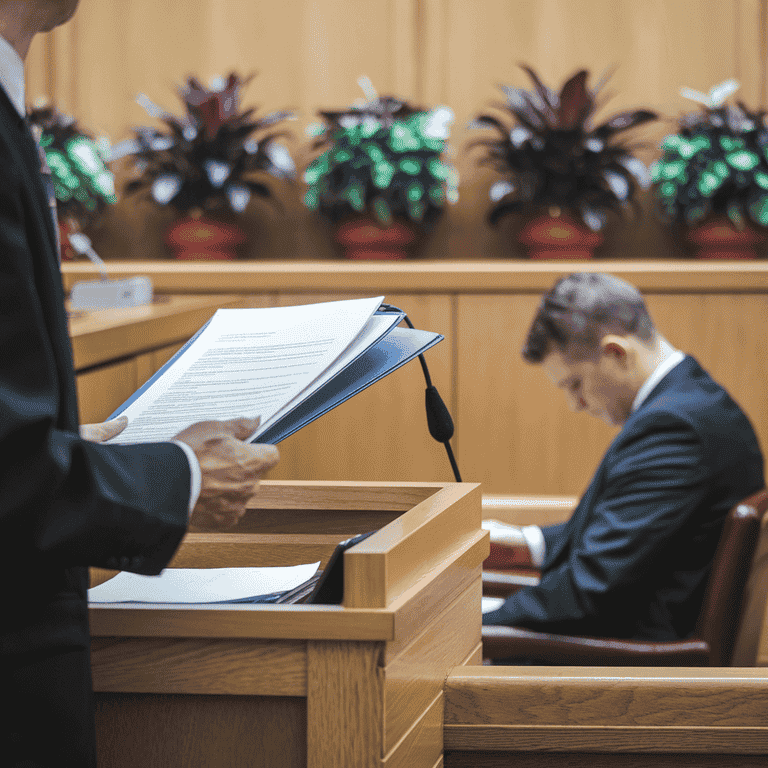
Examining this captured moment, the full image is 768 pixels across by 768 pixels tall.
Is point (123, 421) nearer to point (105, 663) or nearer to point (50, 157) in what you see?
point (105, 663)

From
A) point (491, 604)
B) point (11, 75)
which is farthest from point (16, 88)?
point (491, 604)

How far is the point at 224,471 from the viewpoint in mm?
749

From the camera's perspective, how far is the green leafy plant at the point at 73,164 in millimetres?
3566

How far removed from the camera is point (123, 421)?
91cm

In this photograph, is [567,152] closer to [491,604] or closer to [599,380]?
[599,380]

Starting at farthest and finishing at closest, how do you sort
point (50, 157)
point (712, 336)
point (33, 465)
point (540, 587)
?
point (50, 157) → point (712, 336) → point (540, 587) → point (33, 465)

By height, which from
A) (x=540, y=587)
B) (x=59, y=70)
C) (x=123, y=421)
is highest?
(x=59, y=70)

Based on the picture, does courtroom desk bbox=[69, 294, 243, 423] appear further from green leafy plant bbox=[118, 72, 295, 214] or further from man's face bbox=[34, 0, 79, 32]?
man's face bbox=[34, 0, 79, 32]

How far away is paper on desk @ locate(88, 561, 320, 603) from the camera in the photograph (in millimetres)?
877

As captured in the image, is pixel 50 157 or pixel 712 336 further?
pixel 50 157

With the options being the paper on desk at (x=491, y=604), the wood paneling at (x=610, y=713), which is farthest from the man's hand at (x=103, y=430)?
the paper on desk at (x=491, y=604)

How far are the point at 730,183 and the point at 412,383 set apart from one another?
1.37 metres

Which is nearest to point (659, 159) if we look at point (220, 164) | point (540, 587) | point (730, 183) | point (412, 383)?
Answer: point (730, 183)

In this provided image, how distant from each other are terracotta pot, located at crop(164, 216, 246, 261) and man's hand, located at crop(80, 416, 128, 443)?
3.02m
